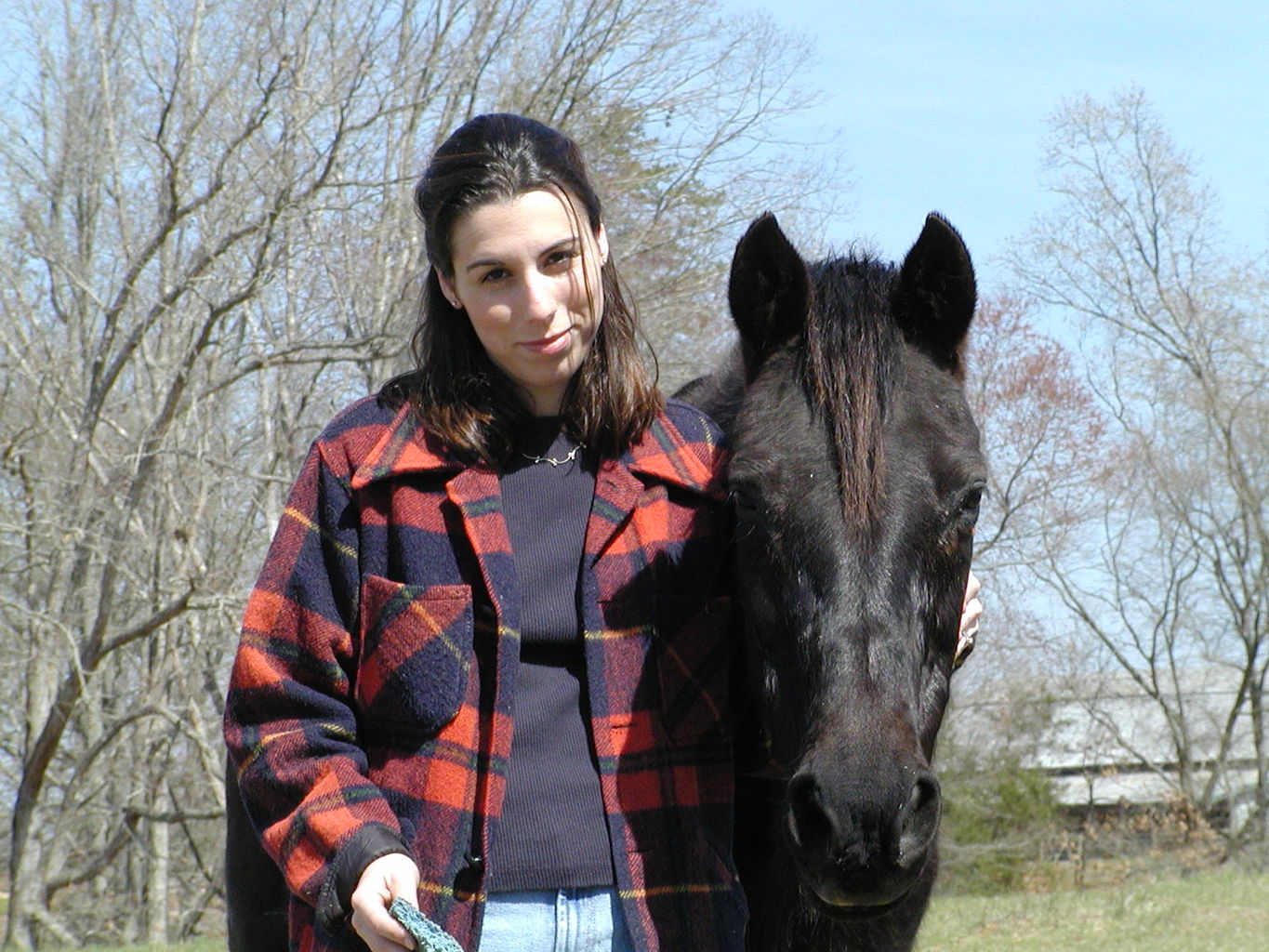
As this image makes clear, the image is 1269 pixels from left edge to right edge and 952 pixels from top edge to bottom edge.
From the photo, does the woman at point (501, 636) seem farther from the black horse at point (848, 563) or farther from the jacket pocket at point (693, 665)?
the black horse at point (848, 563)

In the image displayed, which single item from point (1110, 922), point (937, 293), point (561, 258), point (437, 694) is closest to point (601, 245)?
point (561, 258)

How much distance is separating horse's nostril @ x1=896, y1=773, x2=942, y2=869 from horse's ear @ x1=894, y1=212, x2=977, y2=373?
94 centimetres

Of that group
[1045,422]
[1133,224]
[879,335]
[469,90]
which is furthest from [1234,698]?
[879,335]

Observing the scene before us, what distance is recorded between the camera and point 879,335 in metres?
2.43

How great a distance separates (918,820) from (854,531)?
48cm

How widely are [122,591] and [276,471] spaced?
105 inches

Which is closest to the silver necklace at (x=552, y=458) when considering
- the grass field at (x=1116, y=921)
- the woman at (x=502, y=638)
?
the woman at (x=502, y=638)

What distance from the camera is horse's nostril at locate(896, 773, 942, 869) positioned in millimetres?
1837

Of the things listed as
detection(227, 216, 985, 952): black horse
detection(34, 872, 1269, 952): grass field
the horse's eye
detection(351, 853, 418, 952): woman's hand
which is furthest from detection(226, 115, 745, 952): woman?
detection(34, 872, 1269, 952): grass field

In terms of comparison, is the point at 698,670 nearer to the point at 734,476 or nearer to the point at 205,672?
the point at 734,476

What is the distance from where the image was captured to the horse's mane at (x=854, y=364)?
7.14 ft

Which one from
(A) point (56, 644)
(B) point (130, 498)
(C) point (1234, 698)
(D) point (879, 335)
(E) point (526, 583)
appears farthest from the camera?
Answer: (C) point (1234, 698)

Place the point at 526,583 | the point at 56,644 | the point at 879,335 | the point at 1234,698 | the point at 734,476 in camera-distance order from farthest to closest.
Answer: the point at 1234,698 < the point at 56,644 < the point at 879,335 < the point at 734,476 < the point at 526,583

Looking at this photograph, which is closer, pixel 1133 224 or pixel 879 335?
pixel 879 335
